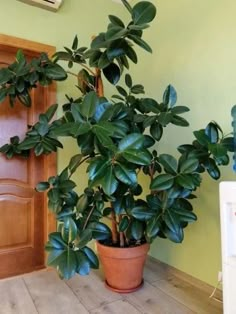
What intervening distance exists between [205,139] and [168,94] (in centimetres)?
41

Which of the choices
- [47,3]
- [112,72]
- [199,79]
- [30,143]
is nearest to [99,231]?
[30,143]

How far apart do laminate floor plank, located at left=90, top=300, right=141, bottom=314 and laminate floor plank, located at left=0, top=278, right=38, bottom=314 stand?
417 mm

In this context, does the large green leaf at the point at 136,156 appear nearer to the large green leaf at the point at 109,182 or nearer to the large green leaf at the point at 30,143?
the large green leaf at the point at 109,182

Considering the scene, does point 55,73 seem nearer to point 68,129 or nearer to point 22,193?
point 68,129

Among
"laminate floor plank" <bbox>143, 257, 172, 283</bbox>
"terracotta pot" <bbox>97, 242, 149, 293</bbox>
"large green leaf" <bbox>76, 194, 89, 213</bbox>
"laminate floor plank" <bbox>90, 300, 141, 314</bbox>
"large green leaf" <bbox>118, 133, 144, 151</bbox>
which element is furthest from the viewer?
"laminate floor plank" <bbox>143, 257, 172, 283</bbox>

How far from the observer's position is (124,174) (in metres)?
1.33

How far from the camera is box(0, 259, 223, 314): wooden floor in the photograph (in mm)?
1745

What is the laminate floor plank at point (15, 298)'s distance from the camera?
5.75 feet

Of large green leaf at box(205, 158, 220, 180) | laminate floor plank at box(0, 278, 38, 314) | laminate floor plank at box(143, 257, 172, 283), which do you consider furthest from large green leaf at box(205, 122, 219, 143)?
laminate floor plank at box(0, 278, 38, 314)

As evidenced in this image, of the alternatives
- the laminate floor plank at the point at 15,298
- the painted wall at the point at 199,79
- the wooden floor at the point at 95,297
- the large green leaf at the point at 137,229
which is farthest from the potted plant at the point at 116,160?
the laminate floor plank at the point at 15,298

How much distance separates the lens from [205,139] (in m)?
1.63

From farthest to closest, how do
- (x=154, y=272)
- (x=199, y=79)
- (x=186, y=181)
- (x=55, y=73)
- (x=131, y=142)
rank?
(x=154, y=272) → (x=199, y=79) → (x=55, y=73) → (x=186, y=181) → (x=131, y=142)

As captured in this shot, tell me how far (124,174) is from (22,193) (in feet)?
4.63

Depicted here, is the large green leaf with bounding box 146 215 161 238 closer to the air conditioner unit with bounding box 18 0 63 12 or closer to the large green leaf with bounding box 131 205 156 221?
the large green leaf with bounding box 131 205 156 221
